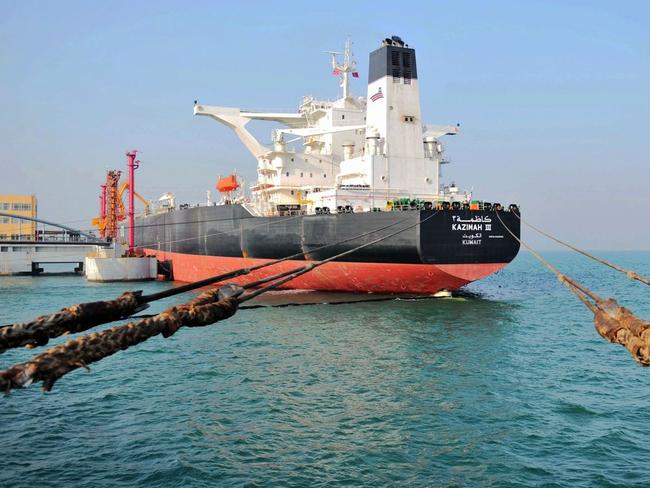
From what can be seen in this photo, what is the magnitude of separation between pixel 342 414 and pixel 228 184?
30.5 metres

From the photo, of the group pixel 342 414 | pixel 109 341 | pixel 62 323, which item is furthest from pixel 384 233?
pixel 109 341

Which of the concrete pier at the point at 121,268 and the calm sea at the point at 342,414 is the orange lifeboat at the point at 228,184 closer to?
the concrete pier at the point at 121,268

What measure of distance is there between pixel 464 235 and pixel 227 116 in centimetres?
2224

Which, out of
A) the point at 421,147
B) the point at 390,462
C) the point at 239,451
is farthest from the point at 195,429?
the point at 421,147

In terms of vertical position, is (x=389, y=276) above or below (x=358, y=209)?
below

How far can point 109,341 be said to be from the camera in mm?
4781

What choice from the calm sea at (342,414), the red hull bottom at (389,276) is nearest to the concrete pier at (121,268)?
the red hull bottom at (389,276)

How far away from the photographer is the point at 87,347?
4598 mm

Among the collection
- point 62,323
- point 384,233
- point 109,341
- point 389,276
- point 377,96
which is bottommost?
point 389,276

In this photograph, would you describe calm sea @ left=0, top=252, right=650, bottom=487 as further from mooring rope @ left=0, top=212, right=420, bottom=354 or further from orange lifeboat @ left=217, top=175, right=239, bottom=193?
orange lifeboat @ left=217, top=175, right=239, bottom=193

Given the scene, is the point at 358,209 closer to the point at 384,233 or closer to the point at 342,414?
the point at 384,233

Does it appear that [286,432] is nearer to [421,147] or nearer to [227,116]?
[421,147]

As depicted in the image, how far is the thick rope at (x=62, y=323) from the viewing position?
5062 mm

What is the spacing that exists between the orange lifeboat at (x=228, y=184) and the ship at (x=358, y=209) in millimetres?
121
